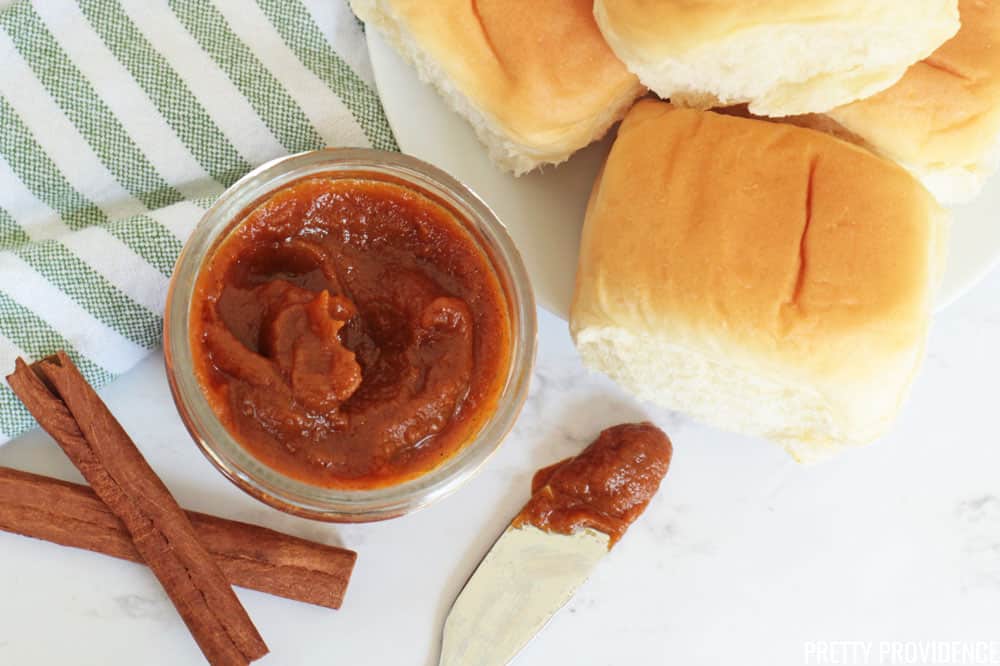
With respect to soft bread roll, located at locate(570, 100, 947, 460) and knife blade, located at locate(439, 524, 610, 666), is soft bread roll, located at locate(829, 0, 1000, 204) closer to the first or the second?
soft bread roll, located at locate(570, 100, 947, 460)

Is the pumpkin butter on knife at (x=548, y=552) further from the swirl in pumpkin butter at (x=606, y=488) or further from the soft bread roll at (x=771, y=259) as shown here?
the soft bread roll at (x=771, y=259)

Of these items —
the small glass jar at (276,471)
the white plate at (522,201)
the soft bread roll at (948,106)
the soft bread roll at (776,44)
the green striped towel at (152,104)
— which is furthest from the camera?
the green striped towel at (152,104)

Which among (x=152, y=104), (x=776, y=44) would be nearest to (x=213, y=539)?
(x=152, y=104)

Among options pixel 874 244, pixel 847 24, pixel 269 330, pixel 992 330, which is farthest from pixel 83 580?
pixel 992 330

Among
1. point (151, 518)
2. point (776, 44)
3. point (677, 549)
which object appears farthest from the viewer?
point (677, 549)

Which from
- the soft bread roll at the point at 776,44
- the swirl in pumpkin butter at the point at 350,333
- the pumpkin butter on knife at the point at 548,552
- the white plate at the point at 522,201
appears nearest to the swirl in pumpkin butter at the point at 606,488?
the pumpkin butter on knife at the point at 548,552

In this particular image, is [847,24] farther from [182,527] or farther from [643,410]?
[182,527]

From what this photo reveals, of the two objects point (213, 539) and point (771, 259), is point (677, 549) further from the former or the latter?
point (213, 539)
